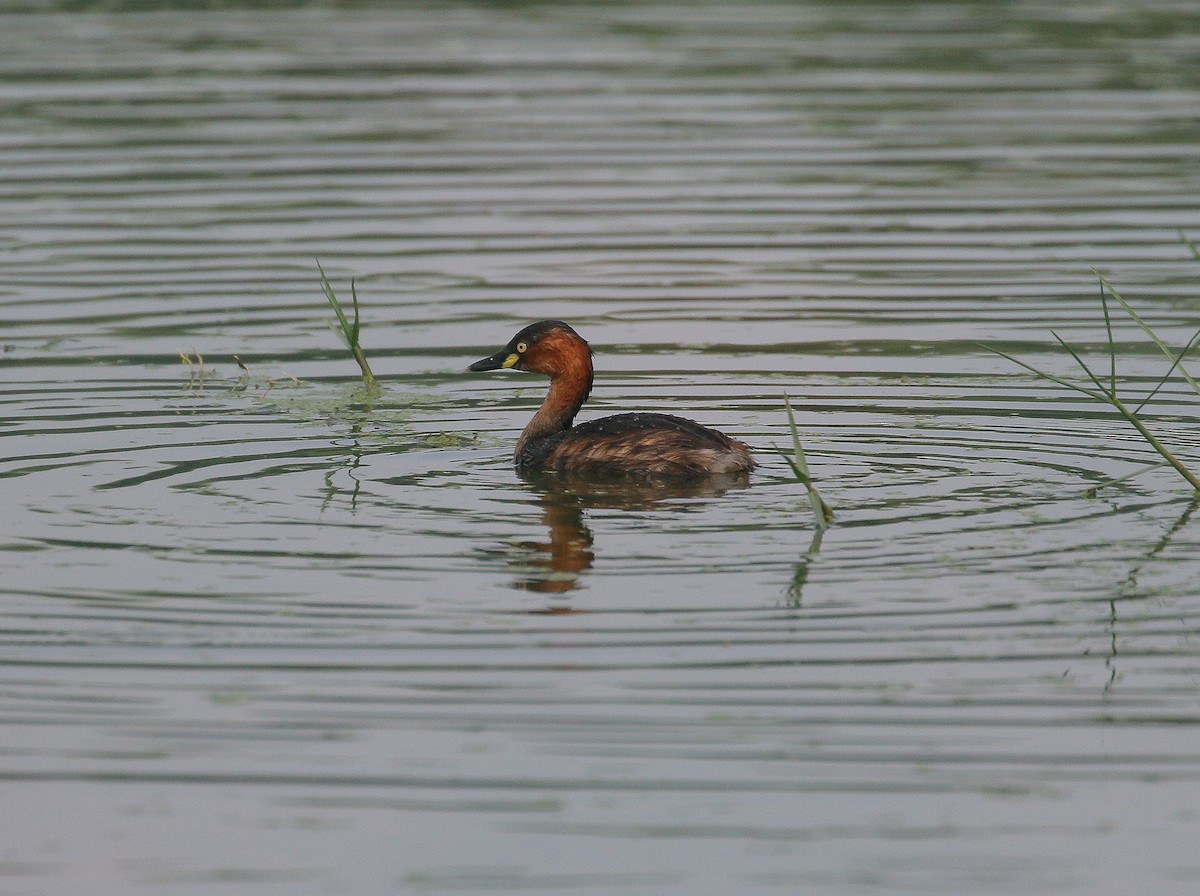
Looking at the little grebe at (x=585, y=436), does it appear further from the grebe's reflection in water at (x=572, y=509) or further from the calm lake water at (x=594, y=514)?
the calm lake water at (x=594, y=514)

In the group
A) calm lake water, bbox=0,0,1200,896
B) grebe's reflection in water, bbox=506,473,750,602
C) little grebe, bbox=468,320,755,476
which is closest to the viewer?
calm lake water, bbox=0,0,1200,896

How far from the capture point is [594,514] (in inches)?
347

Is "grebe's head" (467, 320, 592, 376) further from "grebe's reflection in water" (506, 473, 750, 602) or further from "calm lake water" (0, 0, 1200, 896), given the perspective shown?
"grebe's reflection in water" (506, 473, 750, 602)

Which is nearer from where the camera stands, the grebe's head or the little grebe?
the little grebe

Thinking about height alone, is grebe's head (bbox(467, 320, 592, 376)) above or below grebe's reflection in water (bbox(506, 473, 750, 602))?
above

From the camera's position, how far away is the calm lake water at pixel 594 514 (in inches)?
227

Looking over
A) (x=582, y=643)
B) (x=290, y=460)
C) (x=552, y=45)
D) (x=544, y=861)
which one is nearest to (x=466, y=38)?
(x=552, y=45)

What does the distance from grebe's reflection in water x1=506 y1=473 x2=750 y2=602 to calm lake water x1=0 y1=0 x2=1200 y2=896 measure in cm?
4

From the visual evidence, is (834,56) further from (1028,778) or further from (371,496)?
(1028,778)

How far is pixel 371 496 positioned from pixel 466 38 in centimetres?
1550

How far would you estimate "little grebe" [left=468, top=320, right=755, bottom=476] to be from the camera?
924 cm

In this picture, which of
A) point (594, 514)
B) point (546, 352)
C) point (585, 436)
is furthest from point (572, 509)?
point (546, 352)

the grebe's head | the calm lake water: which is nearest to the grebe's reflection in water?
the calm lake water

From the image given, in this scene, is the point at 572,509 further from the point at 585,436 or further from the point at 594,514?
the point at 585,436
